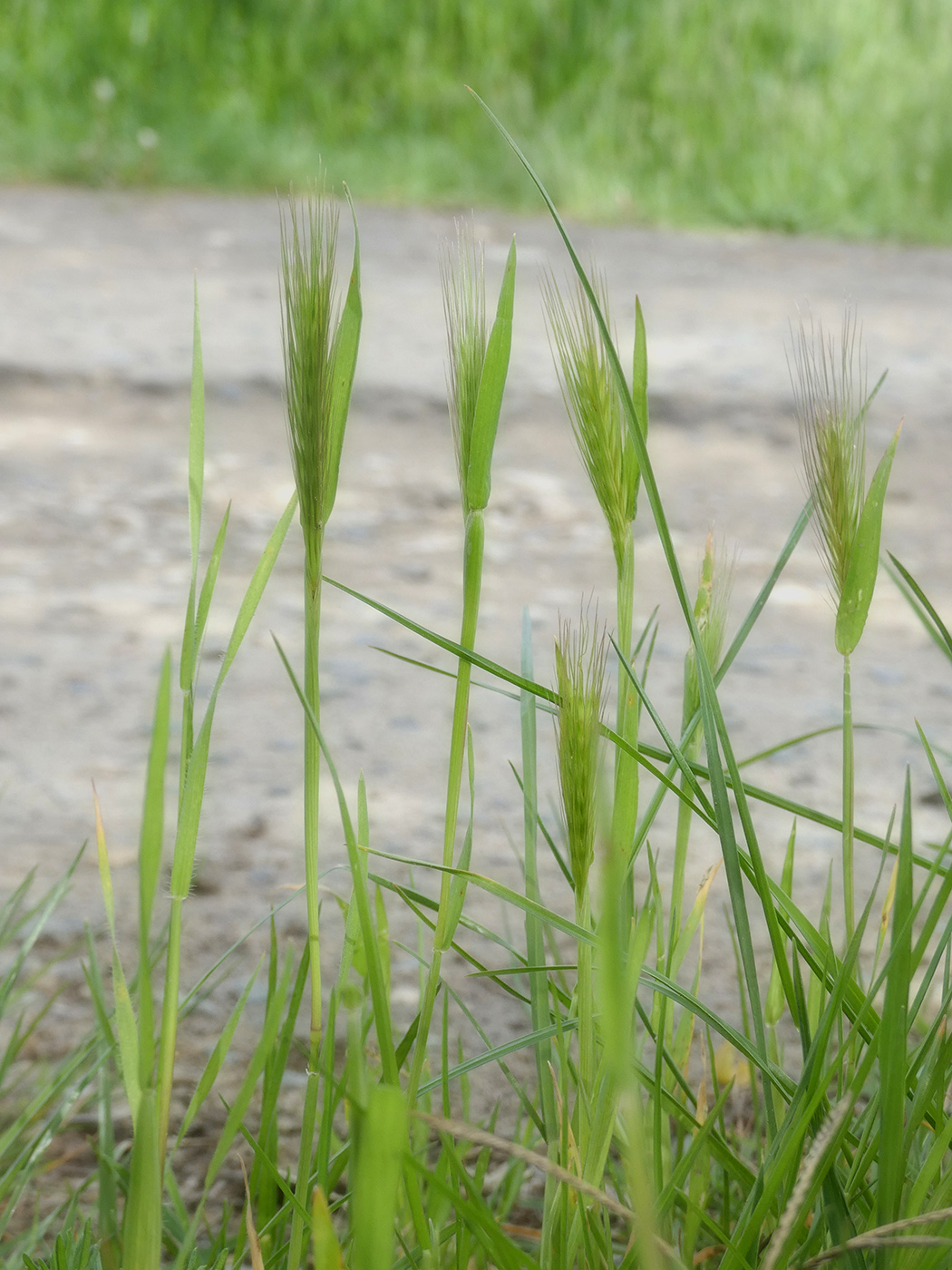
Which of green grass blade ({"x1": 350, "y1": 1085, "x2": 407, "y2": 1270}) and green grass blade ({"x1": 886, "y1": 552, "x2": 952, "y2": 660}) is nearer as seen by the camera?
green grass blade ({"x1": 350, "y1": 1085, "x2": 407, "y2": 1270})

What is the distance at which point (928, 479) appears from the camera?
7.51ft

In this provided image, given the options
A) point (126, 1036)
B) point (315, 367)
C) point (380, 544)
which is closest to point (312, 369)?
point (315, 367)

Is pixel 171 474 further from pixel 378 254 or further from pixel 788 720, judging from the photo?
pixel 378 254

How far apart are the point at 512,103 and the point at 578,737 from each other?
4.46 metres

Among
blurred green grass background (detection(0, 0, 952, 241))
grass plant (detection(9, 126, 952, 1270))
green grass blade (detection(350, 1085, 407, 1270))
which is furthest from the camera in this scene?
blurred green grass background (detection(0, 0, 952, 241))

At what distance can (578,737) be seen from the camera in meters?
0.41

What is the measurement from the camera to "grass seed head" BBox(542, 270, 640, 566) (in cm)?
47

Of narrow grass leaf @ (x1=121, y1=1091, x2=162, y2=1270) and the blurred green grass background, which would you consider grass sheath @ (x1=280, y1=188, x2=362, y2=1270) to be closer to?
narrow grass leaf @ (x1=121, y1=1091, x2=162, y2=1270)

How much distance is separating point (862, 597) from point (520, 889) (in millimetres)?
708

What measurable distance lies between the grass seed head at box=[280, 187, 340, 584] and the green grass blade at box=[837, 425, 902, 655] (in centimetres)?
19

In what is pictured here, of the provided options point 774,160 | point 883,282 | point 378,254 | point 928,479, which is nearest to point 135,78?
point 378,254

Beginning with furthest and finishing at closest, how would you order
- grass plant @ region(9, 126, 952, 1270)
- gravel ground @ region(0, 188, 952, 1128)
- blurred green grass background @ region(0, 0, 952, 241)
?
blurred green grass background @ region(0, 0, 952, 241), gravel ground @ region(0, 188, 952, 1128), grass plant @ region(9, 126, 952, 1270)

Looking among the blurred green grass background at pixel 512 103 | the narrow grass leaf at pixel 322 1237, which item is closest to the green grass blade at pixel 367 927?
the narrow grass leaf at pixel 322 1237

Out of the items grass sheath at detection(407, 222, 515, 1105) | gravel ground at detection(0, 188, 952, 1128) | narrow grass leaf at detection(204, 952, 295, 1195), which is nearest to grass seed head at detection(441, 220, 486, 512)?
grass sheath at detection(407, 222, 515, 1105)
